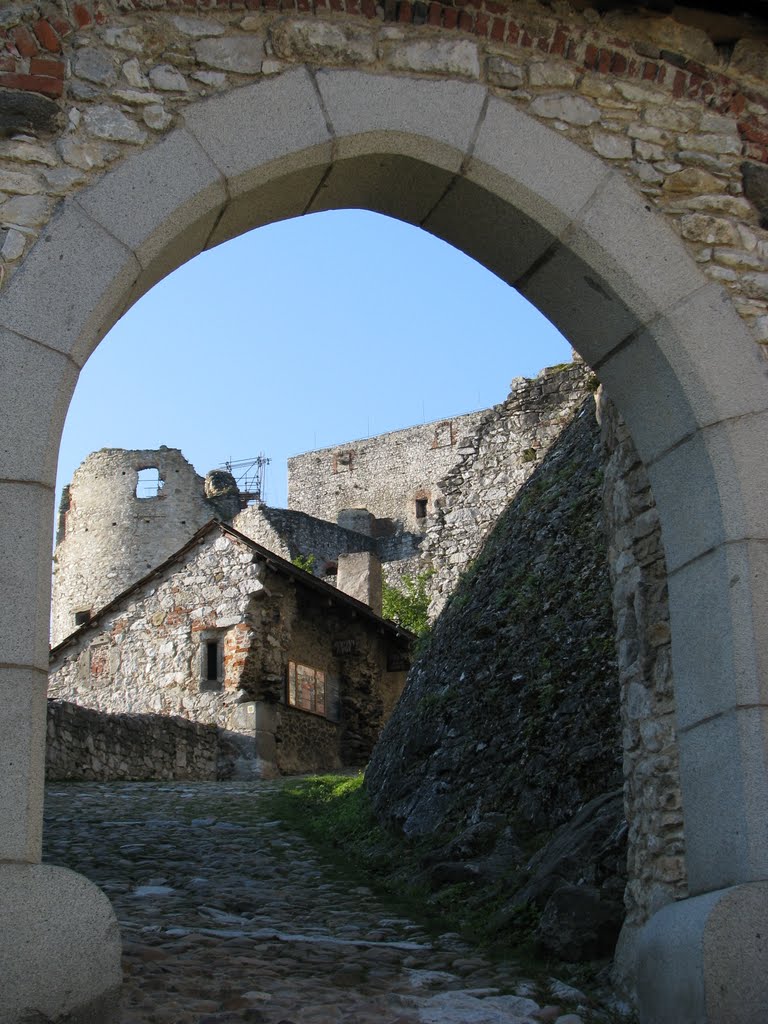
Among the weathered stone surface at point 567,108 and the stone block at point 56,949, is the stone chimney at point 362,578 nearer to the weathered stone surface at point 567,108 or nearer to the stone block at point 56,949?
the weathered stone surface at point 567,108

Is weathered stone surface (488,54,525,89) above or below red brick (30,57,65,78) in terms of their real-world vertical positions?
above

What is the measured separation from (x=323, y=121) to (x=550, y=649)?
4584mm

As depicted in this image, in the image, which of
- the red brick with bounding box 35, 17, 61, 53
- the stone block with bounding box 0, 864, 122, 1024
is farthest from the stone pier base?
the red brick with bounding box 35, 17, 61, 53

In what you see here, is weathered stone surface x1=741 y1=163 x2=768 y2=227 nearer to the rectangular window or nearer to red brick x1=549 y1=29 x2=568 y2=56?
red brick x1=549 y1=29 x2=568 y2=56

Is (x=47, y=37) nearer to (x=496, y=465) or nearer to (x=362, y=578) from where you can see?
(x=496, y=465)

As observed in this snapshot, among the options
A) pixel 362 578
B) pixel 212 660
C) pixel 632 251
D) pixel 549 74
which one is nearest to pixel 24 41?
pixel 549 74

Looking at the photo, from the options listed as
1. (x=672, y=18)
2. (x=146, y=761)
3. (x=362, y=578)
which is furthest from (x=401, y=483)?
(x=672, y=18)

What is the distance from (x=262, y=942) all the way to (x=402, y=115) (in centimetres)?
354

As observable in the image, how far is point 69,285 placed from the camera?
4105 millimetres

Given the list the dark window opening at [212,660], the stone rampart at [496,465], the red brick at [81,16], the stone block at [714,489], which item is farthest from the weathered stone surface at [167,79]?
the dark window opening at [212,660]

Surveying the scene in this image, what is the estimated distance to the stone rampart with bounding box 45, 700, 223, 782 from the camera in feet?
43.0

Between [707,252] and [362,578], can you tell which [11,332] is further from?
[362,578]

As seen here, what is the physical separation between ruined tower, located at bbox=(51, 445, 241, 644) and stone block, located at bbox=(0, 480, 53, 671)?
29.8m

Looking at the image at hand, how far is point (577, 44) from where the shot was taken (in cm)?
487
